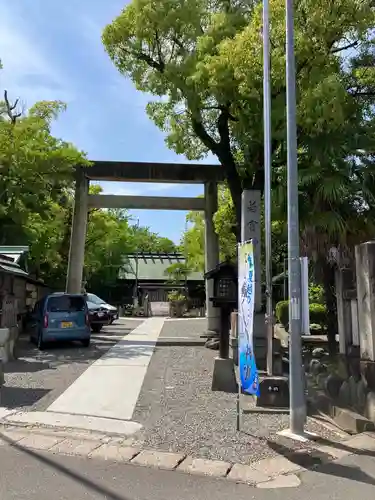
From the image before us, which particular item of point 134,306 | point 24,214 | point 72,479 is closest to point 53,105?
point 24,214

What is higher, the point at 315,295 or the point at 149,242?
the point at 149,242

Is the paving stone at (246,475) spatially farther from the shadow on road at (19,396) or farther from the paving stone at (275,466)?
the shadow on road at (19,396)

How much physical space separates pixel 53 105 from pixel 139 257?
36153 millimetres

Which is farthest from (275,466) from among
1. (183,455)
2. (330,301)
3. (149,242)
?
(149,242)

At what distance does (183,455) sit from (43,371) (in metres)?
6.67

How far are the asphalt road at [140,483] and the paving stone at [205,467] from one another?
157mm

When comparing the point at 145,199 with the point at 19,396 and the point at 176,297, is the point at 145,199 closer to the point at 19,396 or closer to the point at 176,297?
the point at 19,396

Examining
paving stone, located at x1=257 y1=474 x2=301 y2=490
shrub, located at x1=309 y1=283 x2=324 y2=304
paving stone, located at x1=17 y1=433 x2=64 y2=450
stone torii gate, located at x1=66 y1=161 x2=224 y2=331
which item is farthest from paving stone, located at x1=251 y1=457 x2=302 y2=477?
shrub, located at x1=309 y1=283 x2=324 y2=304

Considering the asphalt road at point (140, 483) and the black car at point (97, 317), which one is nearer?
the asphalt road at point (140, 483)

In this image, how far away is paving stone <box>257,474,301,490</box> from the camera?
5.01 m

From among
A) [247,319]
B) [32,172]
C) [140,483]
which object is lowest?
[140,483]

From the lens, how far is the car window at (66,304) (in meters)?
16.1

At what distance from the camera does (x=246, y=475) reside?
17.4ft

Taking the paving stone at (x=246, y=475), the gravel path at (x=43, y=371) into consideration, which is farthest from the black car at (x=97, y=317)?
the paving stone at (x=246, y=475)
